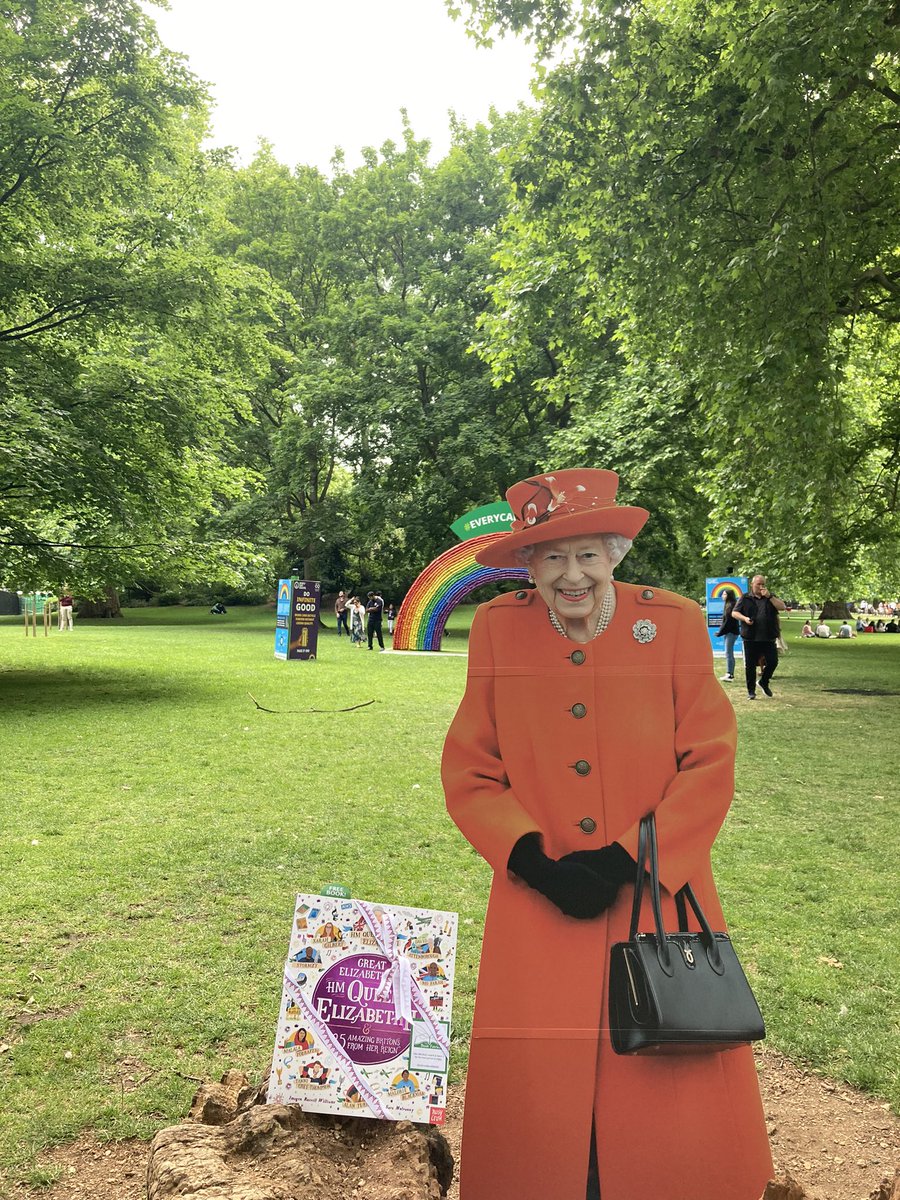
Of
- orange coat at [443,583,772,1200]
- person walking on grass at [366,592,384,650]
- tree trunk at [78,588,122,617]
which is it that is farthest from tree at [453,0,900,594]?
tree trunk at [78,588,122,617]

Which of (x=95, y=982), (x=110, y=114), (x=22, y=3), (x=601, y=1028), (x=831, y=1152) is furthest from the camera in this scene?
(x=110, y=114)

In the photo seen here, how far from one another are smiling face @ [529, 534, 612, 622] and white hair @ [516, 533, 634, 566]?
13mm

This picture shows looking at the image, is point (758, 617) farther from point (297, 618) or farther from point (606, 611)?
point (297, 618)

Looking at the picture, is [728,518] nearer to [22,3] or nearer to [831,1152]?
[831,1152]

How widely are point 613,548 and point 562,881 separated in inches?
37.2

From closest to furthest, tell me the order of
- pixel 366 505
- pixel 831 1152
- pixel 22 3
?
pixel 831 1152
pixel 366 505
pixel 22 3

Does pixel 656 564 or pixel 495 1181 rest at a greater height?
pixel 656 564

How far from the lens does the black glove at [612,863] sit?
86.8 inches

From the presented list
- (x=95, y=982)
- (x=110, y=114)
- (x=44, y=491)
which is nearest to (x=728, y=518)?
(x=95, y=982)

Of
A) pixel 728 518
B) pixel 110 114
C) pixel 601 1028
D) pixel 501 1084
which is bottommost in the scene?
pixel 501 1084

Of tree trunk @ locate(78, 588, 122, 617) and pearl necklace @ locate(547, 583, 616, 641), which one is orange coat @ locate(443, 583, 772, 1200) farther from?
tree trunk @ locate(78, 588, 122, 617)

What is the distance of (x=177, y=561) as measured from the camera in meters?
3.70

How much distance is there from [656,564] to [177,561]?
2236 mm

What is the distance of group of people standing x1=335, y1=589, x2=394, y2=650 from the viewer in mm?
3014
